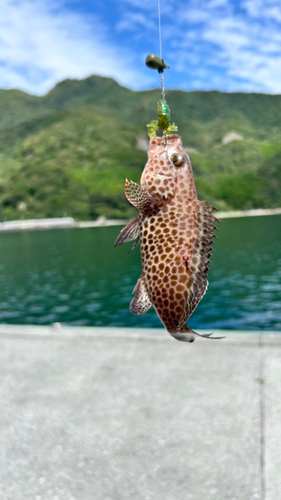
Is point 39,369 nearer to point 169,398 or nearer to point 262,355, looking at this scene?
point 169,398

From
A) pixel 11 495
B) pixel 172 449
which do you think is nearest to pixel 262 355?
pixel 172 449

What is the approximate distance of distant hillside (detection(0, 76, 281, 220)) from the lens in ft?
30.7

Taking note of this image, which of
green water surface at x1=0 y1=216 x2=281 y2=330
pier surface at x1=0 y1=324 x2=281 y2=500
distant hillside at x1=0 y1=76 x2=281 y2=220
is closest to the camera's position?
distant hillside at x1=0 y1=76 x2=281 y2=220

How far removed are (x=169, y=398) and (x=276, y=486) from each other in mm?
3874

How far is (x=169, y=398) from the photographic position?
12.8 m

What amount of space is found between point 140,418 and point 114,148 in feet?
23.8

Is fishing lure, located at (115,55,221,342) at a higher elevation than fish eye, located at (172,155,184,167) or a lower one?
lower

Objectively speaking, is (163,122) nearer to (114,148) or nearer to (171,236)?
(171,236)

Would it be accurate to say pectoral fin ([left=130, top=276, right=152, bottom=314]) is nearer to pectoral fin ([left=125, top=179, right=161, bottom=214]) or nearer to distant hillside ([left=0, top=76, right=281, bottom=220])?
pectoral fin ([left=125, top=179, right=161, bottom=214])

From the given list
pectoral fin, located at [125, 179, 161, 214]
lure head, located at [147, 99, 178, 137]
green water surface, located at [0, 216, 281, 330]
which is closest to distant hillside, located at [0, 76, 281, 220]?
lure head, located at [147, 99, 178, 137]

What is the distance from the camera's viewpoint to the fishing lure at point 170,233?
133 cm

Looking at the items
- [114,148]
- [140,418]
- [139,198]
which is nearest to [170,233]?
[139,198]

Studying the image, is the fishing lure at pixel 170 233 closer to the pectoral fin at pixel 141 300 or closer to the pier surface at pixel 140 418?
the pectoral fin at pixel 141 300

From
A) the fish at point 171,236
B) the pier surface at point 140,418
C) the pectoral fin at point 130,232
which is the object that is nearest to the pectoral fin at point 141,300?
the fish at point 171,236
